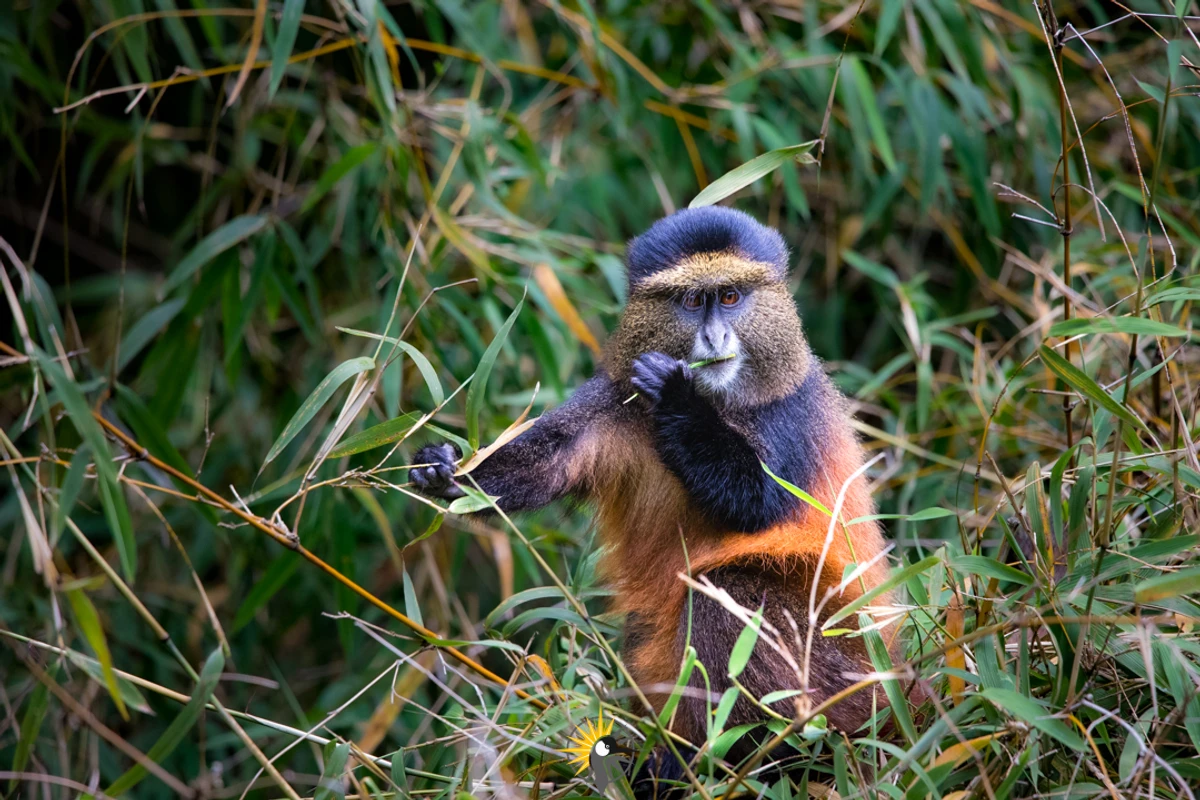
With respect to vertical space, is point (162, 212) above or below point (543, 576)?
above

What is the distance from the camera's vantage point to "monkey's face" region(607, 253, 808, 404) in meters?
2.72

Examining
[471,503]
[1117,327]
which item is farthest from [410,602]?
[1117,327]

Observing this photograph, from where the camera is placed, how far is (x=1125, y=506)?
222 centimetres

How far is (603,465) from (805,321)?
2.46 m

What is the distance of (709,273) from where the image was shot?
2.74 m

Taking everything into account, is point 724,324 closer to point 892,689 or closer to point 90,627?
point 892,689

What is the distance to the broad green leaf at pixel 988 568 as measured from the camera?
1989 mm

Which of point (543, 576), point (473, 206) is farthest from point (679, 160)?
point (543, 576)

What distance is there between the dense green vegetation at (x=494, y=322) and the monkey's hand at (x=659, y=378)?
1.40 ft

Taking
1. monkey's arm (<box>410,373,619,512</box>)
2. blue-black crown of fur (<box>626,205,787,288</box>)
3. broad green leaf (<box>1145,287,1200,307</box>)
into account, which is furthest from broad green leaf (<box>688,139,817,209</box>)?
broad green leaf (<box>1145,287,1200,307</box>)

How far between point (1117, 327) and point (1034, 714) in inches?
30.4

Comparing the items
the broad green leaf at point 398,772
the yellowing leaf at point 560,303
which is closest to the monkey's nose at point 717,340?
the yellowing leaf at point 560,303

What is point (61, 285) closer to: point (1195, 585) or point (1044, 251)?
point (1044, 251)

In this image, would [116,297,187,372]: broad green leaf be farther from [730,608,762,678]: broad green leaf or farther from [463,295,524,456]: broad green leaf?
[730,608,762,678]: broad green leaf
